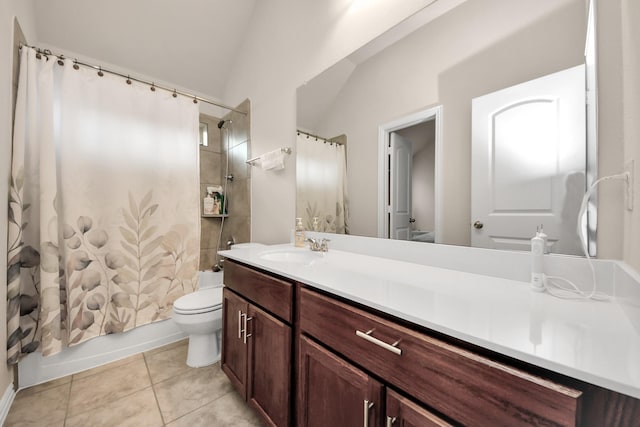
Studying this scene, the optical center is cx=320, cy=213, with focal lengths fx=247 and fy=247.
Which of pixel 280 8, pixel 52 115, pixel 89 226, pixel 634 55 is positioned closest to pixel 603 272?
pixel 634 55

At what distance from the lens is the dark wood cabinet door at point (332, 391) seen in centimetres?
68

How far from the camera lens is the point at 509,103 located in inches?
35.1

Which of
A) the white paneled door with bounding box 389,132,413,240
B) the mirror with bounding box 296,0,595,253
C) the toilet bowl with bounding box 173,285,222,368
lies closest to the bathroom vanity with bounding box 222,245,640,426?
the white paneled door with bounding box 389,132,413,240

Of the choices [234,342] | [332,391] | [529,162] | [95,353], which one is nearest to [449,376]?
[332,391]

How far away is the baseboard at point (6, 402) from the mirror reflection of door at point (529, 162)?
8.04ft

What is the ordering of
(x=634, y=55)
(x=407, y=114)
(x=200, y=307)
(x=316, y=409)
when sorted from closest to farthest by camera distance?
(x=634, y=55)
(x=316, y=409)
(x=407, y=114)
(x=200, y=307)

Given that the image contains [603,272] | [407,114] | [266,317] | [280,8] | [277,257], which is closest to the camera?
[603,272]

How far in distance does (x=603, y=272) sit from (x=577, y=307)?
191 mm

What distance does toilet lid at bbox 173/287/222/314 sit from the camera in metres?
1.65

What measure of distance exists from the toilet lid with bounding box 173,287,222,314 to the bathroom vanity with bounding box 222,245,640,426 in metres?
0.59

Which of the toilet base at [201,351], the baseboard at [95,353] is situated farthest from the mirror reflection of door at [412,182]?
the baseboard at [95,353]

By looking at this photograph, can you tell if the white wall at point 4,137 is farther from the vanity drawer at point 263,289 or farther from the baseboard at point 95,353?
the vanity drawer at point 263,289

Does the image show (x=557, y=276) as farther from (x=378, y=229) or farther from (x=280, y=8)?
(x=280, y=8)

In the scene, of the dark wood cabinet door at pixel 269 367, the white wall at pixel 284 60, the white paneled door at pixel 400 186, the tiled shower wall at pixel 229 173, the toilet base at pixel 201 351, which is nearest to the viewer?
the dark wood cabinet door at pixel 269 367
